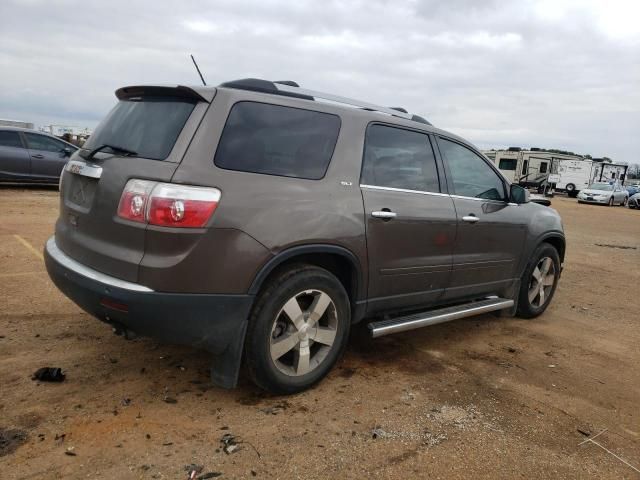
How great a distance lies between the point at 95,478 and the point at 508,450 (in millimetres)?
2111

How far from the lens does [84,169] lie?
122 inches

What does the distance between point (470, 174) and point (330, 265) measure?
1754 millimetres

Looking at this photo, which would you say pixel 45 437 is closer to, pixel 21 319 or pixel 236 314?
pixel 236 314

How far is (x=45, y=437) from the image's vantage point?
263 centimetres

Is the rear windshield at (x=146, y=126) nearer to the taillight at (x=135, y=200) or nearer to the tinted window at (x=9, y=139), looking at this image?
the taillight at (x=135, y=200)

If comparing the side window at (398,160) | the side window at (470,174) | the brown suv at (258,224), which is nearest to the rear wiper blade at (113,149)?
the brown suv at (258,224)

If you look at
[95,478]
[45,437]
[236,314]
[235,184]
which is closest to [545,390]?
[236,314]

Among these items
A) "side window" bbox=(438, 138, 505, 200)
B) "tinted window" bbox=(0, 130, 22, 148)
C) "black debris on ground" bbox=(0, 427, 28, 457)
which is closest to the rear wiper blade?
"black debris on ground" bbox=(0, 427, 28, 457)

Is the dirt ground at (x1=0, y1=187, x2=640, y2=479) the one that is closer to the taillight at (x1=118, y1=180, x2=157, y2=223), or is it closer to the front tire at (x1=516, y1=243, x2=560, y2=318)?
the front tire at (x1=516, y1=243, x2=560, y2=318)

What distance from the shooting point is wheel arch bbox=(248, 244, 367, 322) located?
291cm

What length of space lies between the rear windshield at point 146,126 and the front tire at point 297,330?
101 cm

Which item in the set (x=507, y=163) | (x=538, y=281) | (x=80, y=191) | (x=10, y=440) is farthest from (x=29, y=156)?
(x=507, y=163)

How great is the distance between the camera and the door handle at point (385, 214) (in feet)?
11.4

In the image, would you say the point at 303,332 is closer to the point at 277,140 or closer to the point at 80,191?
the point at 277,140
